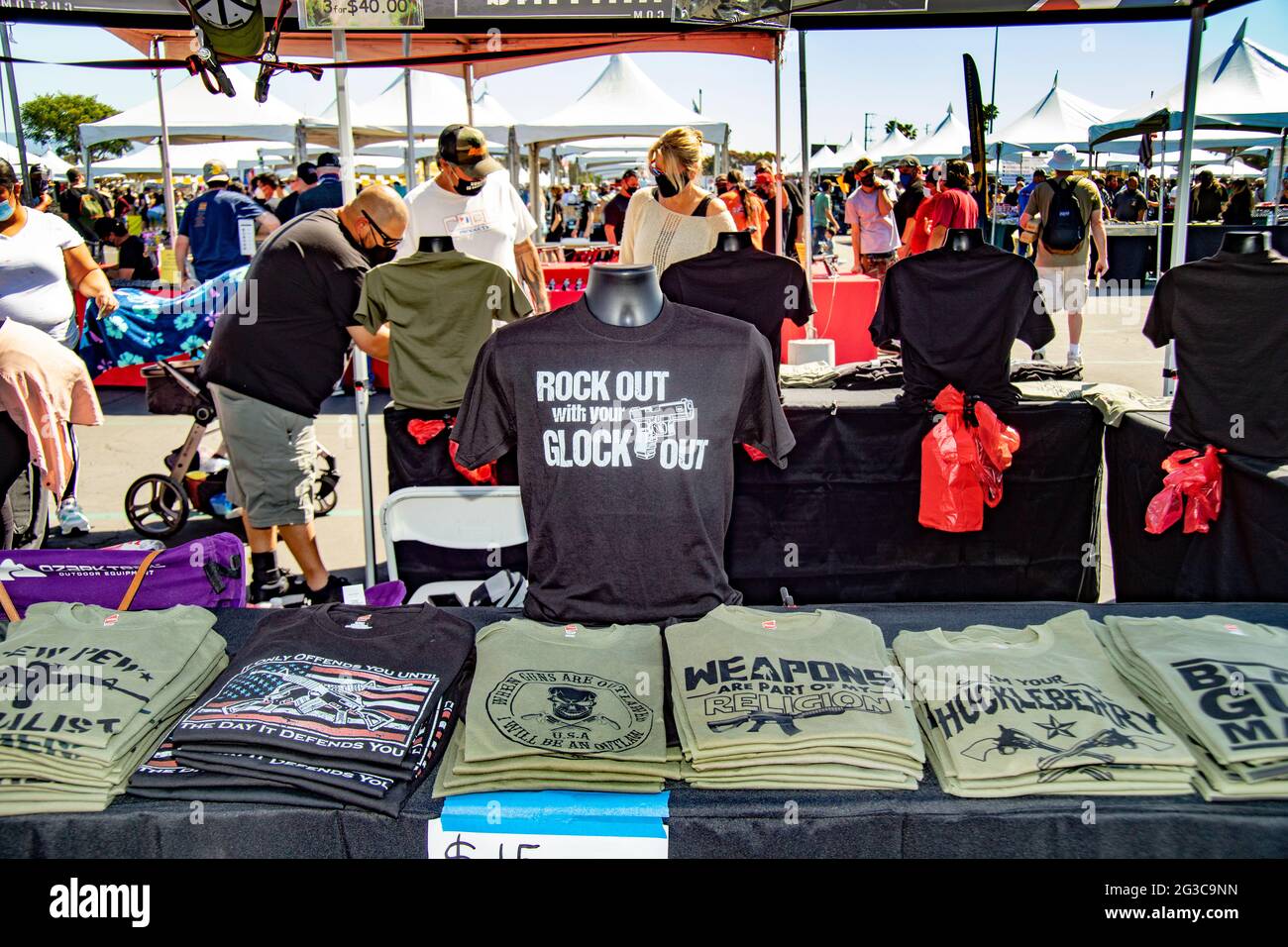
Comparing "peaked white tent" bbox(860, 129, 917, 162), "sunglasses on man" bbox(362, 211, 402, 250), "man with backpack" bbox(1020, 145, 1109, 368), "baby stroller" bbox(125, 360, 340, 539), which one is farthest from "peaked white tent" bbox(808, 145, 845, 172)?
"sunglasses on man" bbox(362, 211, 402, 250)

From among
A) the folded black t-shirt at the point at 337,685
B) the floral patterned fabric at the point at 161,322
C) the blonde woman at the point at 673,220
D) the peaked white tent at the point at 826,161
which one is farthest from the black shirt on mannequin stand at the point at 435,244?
the peaked white tent at the point at 826,161

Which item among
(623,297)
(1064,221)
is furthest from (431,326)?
(1064,221)

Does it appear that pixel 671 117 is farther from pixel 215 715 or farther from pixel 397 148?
pixel 215 715

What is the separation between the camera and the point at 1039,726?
1791 mm

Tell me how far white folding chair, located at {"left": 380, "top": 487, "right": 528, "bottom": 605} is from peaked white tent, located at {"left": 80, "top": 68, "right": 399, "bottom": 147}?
14.4m

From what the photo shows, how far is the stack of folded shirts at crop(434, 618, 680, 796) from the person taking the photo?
68.7 inches

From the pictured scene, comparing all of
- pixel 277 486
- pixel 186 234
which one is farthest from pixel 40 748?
pixel 186 234

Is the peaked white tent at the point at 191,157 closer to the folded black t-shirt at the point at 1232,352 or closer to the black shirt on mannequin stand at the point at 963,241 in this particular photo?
the black shirt on mannequin stand at the point at 963,241

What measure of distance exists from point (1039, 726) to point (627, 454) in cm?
102

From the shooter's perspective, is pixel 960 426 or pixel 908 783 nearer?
pixel 908 783

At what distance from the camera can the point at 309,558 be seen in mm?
4602

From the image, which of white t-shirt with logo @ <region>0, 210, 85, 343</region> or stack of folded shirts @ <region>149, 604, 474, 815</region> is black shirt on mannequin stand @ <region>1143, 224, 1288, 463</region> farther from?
white t-shirt with logo @ <region>0, 210, 85, 343</region>

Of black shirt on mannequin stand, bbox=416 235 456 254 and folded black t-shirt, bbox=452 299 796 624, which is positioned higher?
black shirt on mannequin stand, bbox=416 235 456 254
